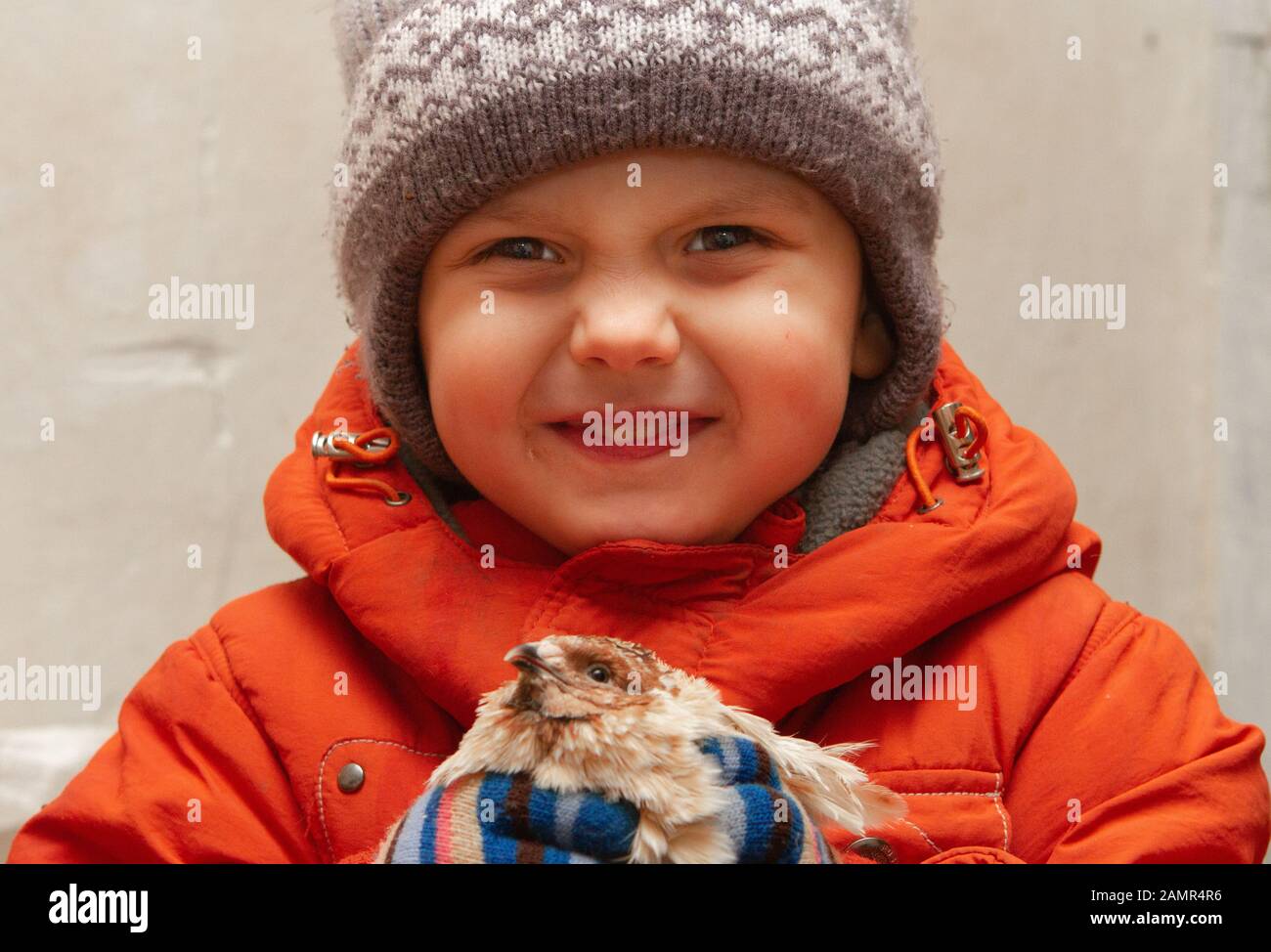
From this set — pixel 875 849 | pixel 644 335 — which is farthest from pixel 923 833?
pixel 644 335

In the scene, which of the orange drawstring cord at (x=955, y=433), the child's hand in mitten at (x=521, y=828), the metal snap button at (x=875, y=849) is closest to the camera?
the child's hand in mitten at (x=521, y=828)

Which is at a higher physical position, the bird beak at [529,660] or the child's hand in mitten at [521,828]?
the bird beak at [529,660]

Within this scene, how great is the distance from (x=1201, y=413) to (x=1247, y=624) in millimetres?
171

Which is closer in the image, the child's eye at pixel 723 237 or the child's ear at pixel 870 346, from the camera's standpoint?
the child's eye at pixel 723 237

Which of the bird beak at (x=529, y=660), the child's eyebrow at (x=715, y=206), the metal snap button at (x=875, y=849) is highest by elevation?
the child's eyebrow at (x=715, y=206)

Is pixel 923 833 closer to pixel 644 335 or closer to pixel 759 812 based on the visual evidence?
pixel 759 812

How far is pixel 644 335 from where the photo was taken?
2.26ft

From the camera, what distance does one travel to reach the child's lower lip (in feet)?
2.40

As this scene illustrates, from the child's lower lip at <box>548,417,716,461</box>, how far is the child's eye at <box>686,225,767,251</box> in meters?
0.09

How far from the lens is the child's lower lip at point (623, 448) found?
0.73 metres

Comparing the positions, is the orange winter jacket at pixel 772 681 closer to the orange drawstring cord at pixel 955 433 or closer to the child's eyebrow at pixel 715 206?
the orange drawstring cord at pixel 955 433

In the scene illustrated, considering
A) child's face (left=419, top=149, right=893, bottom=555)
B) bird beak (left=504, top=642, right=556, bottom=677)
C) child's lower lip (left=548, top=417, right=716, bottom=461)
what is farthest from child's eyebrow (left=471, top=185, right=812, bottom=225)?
bird beak (left=504, top=642, right=556, bottom=677)

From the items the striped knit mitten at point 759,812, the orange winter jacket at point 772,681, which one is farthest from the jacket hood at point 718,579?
the striped knit mitten at point 759,812

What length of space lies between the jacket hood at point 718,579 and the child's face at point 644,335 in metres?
0.03
